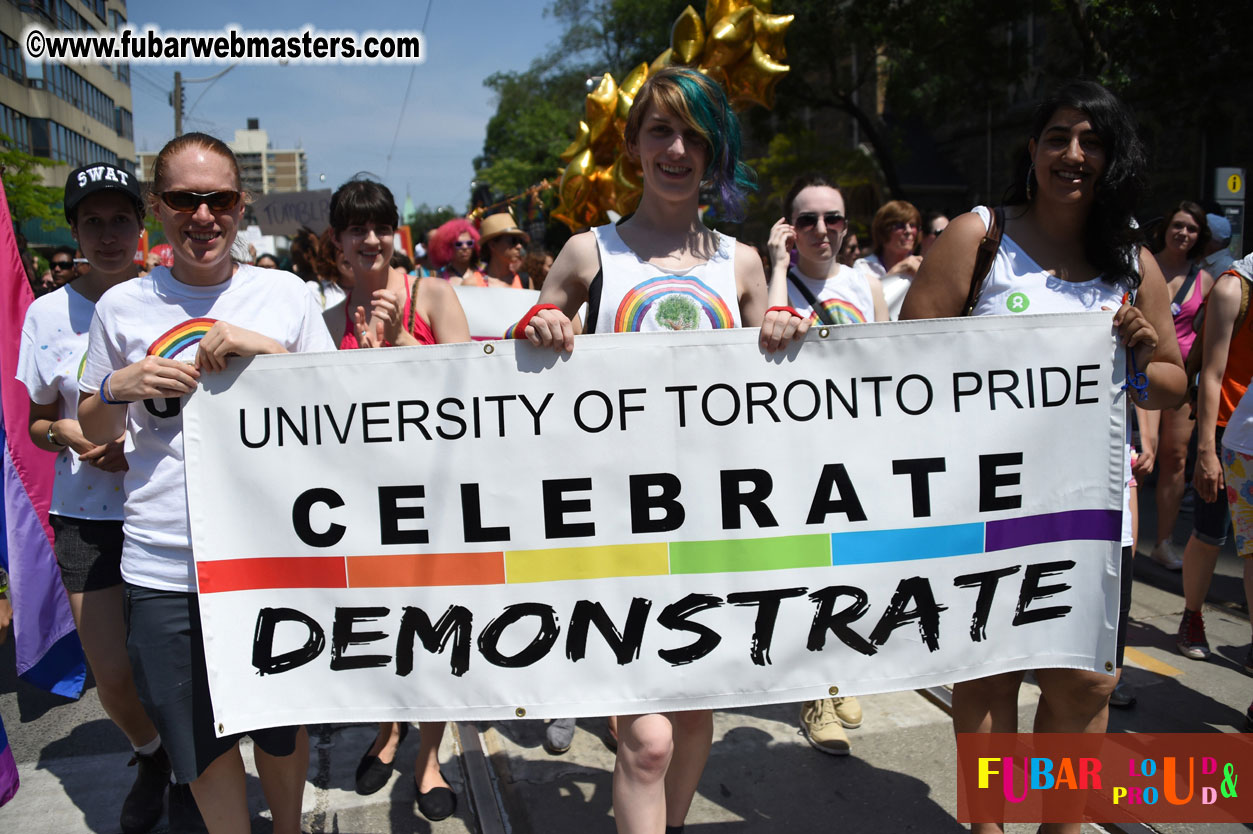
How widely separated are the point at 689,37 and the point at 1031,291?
8.92 ft

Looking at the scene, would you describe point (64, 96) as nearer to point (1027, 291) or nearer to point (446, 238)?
point (446, 238)

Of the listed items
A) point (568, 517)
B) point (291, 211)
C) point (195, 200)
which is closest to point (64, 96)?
point (291, 211)

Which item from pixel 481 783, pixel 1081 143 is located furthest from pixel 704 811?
pixel 1081 143

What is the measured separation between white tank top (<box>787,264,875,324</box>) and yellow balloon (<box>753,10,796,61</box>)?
55.1 inches

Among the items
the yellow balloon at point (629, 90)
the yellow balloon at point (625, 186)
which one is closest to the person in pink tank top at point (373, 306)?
the yellow balloon at point (625, 186)

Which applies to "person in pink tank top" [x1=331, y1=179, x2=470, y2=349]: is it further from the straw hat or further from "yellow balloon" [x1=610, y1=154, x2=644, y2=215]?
the straw hat

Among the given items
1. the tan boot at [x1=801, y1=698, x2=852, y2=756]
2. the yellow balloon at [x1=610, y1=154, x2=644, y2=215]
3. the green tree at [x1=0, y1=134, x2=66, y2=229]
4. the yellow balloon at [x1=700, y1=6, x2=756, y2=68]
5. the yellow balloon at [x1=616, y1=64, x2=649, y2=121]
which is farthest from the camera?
the green tree at [x1=0, y1=134, x2=66, y2=229]

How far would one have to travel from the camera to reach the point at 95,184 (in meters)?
2.86

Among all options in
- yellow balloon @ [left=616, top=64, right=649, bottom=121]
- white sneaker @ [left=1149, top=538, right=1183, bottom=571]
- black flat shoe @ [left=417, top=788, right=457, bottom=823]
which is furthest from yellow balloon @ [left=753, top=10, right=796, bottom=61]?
white sneaker @ [left=1149, top=538, right=1183, bottom=571]

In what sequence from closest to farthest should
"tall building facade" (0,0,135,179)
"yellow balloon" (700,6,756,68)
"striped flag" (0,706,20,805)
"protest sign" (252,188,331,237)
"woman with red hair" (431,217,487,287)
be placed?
"striped flag" (0,706,20,805)
"yellow balloon" (700,6,756,68)
"woman with red hair" (431,217,487,287)
"tall building facade" (0,0,135,179)
"protest sign" (252,188,331,237)

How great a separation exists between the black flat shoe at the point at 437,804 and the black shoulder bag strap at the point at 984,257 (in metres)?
2.19

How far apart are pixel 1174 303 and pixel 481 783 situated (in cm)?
527

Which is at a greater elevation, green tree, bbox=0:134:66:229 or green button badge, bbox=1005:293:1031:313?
green tree, bbox=0:134:66:229

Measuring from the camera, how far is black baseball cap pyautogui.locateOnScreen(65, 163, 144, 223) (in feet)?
9.37
